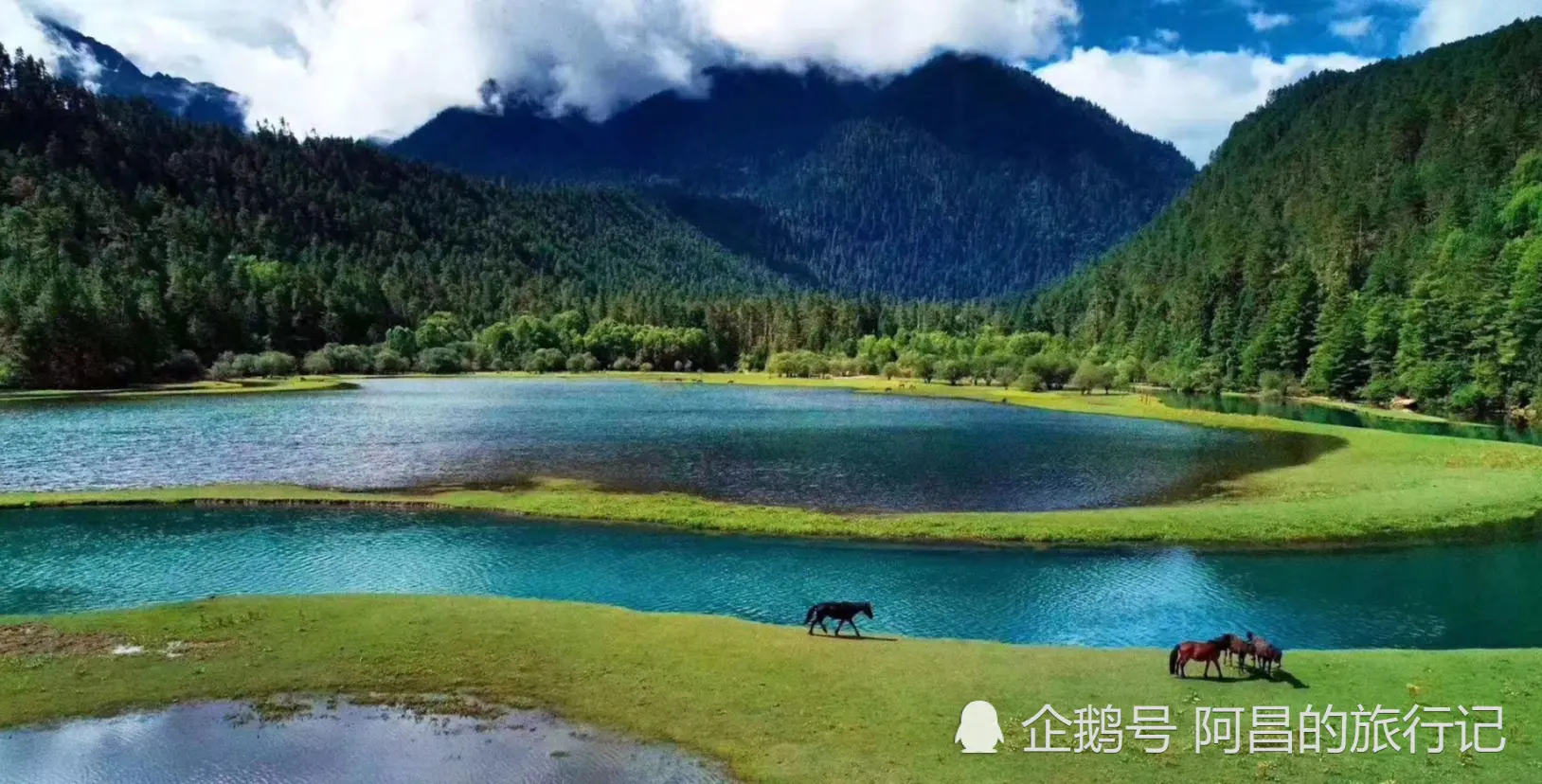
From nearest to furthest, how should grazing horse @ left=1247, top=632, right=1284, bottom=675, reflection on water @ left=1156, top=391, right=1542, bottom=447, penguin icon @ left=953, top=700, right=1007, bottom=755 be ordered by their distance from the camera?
penguin icon @ left=953, top=700, right=1007, bottom=755, grazing horse @ left=1247, top=632, right=1284, bottom=675, reflection on water @ left=1156, top=391, right=1542, bottom=447

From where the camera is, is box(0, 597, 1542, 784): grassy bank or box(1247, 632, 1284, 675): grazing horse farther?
box(1247, 632, 1284, 675): grazing horse

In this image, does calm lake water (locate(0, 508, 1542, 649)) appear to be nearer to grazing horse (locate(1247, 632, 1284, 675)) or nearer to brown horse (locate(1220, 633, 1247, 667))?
grazing horse (locate(1247, 632, 1284, 675))

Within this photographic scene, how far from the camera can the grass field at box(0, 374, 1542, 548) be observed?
44219mm

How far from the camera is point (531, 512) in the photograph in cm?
4966

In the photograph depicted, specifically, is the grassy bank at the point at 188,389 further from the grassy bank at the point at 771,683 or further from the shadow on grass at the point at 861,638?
the shadow on grass at the point at 861,638

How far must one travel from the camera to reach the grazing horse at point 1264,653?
22516 mm

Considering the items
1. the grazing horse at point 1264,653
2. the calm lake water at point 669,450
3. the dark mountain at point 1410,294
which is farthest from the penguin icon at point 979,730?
the dark mountain at point 1410,294

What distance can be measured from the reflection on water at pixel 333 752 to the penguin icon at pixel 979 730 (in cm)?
510

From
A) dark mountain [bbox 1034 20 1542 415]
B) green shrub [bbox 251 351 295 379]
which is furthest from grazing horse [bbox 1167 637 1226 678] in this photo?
green shrub [bbox 251 351 295 379]

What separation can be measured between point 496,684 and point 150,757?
7086mm

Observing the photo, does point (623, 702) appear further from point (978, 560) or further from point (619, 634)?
point (978, 560)

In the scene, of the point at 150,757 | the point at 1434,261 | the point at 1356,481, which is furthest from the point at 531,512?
the point at 1434,261

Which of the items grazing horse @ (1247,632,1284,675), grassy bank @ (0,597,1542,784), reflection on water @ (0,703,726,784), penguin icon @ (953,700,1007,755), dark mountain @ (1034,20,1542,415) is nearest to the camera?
grassy bank @ (0,597,1542,784)

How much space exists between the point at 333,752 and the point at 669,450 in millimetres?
56399
